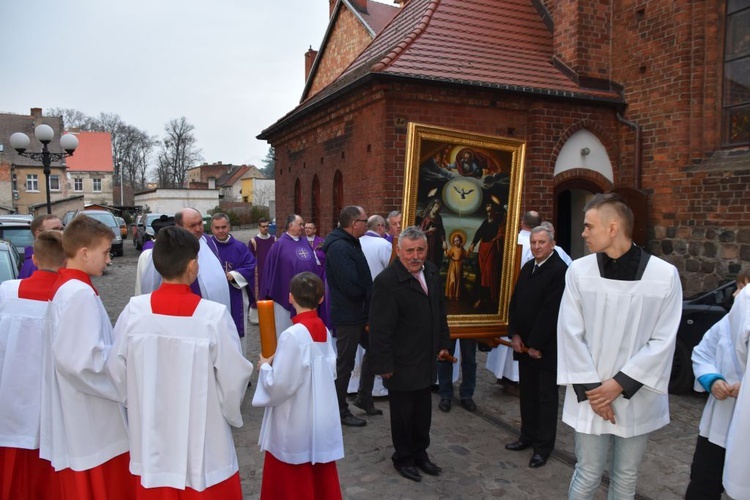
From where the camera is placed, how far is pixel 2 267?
23.6ft

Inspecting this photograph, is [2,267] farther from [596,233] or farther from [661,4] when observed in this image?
[661,4]

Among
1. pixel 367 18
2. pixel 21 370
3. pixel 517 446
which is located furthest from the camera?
pixel 367 18

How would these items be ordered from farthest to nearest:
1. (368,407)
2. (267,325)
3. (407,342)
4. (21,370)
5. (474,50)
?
1. (474,50)
2. (368,407)
3. (407,342)
4. (21,370)
5. (267,325)

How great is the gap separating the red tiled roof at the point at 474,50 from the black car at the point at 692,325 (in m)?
4.88

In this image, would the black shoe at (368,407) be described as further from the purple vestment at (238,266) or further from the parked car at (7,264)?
the parked car at (7,264)

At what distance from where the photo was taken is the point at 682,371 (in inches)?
260

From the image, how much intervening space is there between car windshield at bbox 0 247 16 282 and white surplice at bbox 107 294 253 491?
5.16 metres

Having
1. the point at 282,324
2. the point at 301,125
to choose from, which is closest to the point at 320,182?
the point at 301,125

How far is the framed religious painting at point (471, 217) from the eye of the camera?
17.5 feet

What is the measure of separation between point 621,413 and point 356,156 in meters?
8.23

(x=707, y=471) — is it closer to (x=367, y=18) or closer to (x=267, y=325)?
(x=267, y=325)

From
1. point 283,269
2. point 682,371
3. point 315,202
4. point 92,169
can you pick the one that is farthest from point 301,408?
point 92,169

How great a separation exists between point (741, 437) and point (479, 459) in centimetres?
230

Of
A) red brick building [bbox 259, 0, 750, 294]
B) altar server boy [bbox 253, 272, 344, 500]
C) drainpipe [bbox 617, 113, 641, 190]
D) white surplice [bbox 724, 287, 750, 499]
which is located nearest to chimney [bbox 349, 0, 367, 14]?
red brick building [bbox 259, 0, 750, 294]
